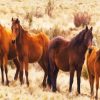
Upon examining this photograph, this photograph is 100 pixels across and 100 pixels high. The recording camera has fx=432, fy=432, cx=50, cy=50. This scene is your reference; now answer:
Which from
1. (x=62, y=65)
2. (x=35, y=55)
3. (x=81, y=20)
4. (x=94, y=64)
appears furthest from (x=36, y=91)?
(x=81, y=20)

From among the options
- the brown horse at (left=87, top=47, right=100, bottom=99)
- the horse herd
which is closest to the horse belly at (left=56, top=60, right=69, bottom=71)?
the horse herd

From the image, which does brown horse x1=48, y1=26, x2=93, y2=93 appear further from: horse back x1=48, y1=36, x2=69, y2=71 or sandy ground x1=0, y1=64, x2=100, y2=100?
sandy ground x1=0, y1=64, x2=100, y2=100

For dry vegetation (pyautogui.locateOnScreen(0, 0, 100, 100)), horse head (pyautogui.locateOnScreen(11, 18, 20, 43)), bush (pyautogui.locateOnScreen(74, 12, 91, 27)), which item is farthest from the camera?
bush (pyautogui.locateOnScreen(74, 12, 91, 27))

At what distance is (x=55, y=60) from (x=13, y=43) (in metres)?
1.38

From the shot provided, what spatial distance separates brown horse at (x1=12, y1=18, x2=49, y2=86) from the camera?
12.2m

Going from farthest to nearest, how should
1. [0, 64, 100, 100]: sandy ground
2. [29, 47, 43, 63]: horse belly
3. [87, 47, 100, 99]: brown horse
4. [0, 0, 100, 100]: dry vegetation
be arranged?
[29, 47, 43, 63]: horse belly, [87, 47, 100, 99]: brown horse, [0, 0, 100, 100]: dry vegetation, [0, 64, 100, 100]: sandy ground

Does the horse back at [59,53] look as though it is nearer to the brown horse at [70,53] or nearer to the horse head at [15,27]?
the brown horse at [70,53]

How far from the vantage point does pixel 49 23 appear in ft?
88.0

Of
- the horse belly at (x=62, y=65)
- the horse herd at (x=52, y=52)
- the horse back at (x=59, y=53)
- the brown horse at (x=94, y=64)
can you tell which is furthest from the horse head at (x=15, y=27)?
the brown horse at (x=94, y=64)

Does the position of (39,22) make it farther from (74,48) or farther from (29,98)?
(29,98)

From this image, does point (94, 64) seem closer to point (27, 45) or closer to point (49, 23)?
point (27, 45)

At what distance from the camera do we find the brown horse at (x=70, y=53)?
1198 cm

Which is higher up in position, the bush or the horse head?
the horse head

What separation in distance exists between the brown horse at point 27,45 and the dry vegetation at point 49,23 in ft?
2.44
